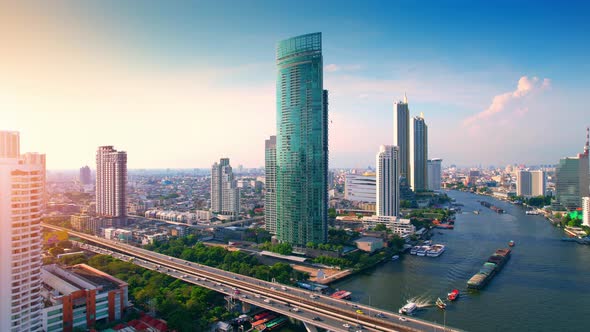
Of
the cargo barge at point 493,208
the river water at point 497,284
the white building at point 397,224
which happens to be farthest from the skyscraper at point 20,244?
the cargo barge at point 493,208

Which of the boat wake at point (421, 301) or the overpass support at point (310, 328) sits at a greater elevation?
the overpass support at point (310, 328)

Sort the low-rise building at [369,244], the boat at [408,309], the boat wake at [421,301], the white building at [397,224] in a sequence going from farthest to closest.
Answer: the white building at [397,224], the low-rise building at [369,244], the boat wake at [421,301], the boat at [408,309]

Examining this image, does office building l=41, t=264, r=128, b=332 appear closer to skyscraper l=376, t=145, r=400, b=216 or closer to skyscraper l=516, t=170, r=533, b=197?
skyscraper l=376, t=145, r=400, b=216

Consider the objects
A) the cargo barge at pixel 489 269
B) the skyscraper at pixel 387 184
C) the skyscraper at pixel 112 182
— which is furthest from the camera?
the skyscraper at pixel 387 184

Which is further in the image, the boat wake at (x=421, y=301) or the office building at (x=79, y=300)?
the boat wake at (x=421, y=301)

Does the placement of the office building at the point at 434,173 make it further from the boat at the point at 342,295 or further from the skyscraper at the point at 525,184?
the boat at the point at 342,295

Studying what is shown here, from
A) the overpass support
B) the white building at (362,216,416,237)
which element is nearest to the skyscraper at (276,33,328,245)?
the white building at (362,216,416,237)

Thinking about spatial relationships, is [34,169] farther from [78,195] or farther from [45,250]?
[78,195]
